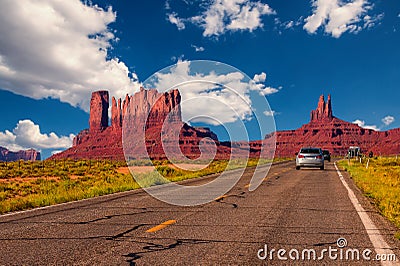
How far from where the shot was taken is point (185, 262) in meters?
4.38

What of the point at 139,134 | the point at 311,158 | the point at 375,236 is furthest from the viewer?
the point at 311,158

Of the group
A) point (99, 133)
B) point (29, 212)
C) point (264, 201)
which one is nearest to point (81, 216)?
point (29, 212)

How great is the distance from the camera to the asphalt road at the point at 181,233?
4.58 metres

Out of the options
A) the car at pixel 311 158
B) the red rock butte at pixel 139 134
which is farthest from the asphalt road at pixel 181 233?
the car at pixel 311 158

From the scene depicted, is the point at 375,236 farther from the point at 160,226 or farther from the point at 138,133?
the point at 138,133

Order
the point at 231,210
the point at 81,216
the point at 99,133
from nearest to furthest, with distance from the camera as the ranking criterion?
1. the point at 81,216
2. the point at 231,210
3. the point at 99,133

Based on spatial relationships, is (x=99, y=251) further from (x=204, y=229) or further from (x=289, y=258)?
(x=289, y=258)

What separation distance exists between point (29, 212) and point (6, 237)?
3.12 meters

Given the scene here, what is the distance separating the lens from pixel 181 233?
6.02 meters

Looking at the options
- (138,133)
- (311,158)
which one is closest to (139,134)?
(138,133)

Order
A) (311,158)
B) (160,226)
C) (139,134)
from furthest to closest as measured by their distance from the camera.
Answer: (311,158) → (139,134) → (160,226)

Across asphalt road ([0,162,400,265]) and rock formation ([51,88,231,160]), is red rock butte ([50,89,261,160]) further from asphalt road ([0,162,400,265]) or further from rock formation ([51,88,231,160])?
asphalt road ([0,162,400,265])

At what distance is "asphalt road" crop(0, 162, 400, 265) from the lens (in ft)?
15.0

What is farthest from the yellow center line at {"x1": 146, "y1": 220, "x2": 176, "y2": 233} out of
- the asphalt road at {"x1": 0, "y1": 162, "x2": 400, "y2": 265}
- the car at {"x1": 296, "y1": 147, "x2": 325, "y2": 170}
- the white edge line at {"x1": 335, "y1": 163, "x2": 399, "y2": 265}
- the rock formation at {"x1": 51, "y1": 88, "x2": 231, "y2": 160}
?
the car at {"x1": 296, "y1": 147, "x2": 325, "y2": 170}
